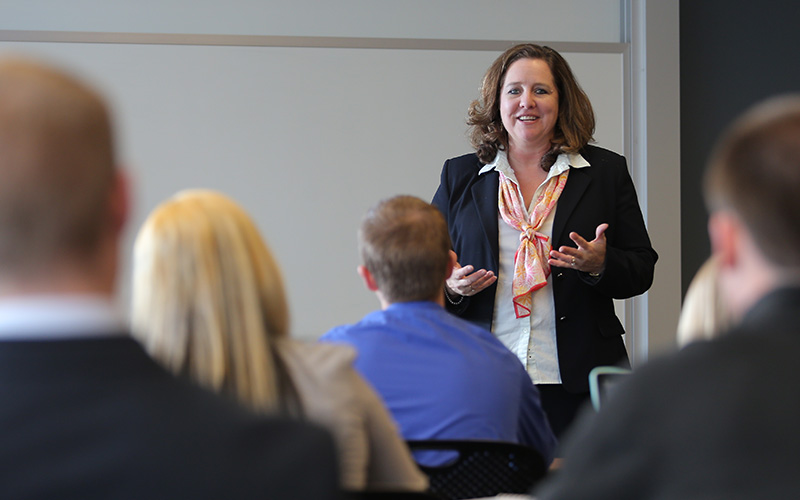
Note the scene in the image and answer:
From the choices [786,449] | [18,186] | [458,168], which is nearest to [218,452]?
[18,186]

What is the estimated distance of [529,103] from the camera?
2682 mm

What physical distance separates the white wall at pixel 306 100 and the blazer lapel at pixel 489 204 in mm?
1709

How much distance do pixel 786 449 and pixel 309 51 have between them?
12.8ft

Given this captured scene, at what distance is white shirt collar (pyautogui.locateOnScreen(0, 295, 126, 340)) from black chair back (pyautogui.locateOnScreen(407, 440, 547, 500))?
0.93 m

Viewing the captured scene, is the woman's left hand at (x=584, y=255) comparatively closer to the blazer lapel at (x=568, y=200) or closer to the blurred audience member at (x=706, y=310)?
the blazer lapel at (x=568, y=200)

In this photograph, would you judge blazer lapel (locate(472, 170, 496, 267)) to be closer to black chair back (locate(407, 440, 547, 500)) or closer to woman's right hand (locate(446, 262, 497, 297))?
woman's right hand (locate(446, 262, 497, 297))

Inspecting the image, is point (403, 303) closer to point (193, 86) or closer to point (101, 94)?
point (101, 94)

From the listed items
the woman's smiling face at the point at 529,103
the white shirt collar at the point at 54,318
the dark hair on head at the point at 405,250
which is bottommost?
the dark hair on head at the point at 405,250

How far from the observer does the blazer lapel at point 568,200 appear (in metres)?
2.64

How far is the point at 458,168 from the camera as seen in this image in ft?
9.30

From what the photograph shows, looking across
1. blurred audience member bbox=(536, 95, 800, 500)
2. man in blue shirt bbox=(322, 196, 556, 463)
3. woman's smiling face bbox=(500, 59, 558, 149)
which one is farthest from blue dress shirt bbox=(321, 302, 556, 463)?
woman's smiling face bbox=(500, 59, 558, 149)

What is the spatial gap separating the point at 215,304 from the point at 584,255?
4.65ft

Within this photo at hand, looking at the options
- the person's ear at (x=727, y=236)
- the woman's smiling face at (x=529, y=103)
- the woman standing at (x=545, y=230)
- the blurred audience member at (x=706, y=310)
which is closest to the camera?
the person's ear at (x=727, y=236)

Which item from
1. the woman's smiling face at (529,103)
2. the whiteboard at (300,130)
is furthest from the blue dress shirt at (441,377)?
the whiteboard at (300,130)
